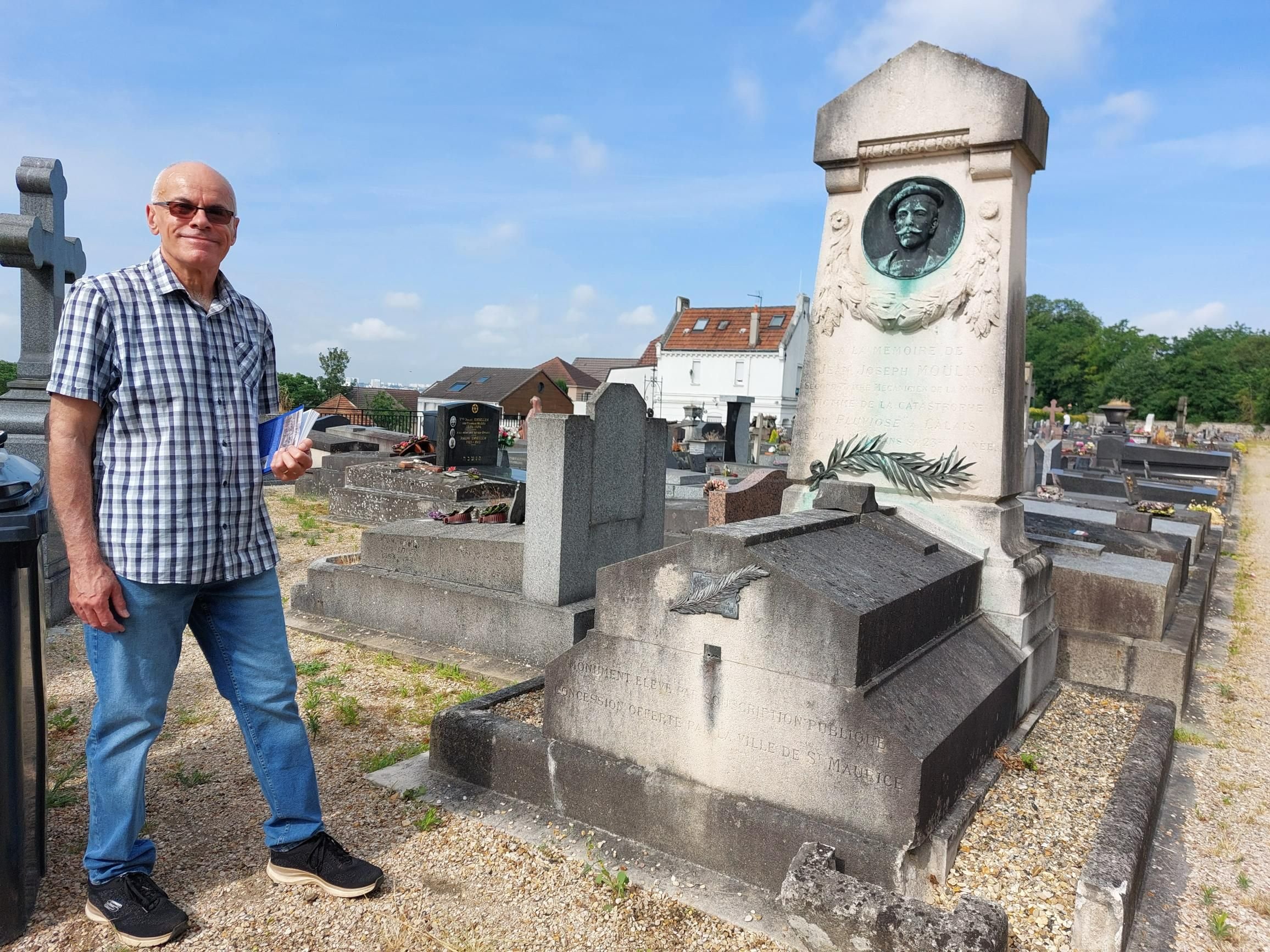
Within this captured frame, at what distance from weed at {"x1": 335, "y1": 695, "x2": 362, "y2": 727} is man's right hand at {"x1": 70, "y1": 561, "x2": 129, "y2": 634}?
6.88ft

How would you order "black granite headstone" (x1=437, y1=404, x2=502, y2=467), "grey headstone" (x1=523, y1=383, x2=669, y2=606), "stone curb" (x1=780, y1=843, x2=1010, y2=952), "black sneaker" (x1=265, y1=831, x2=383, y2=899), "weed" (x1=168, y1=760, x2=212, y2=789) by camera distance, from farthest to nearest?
"black granite headstone" (x1=437, y1=404, x2=502, y2=467) → "grey headstone" (x1=523, y1=383, x2=669, y2=606) → "weed" (x1=168, y1=760, x2=212, y2=789) → "black sneaker" (x1=265, y1=831, x2=383, y2=899) → "stone curb" (x1=780, y1=843, x2=1010, y2=952)

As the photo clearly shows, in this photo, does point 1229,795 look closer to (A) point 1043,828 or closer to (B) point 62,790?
(A) point 1043,828

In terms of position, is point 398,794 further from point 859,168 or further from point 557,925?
point 859,168

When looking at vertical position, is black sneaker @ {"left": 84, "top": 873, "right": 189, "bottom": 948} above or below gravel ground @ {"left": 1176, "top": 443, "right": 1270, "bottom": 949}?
above

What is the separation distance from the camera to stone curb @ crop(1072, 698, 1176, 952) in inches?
91.0

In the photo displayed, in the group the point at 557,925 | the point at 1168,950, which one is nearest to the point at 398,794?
the point at 557,925

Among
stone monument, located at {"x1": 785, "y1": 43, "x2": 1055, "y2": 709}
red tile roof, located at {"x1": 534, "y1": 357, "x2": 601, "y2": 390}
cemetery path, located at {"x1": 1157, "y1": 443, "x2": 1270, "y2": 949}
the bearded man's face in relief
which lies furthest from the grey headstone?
red tile roof, located at {"x1": 534, "y1": 357, "x2": 601, "y2": 390}

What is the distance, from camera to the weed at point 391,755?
3.59 m

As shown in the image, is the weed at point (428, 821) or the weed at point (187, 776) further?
the weed at point (187, 776)

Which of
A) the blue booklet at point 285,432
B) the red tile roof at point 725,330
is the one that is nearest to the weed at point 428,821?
the blue booklet at point 285,432

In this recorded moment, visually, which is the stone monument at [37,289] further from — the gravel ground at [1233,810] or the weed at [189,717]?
the gravel ground at [1233,810]

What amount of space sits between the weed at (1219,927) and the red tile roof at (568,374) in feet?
189

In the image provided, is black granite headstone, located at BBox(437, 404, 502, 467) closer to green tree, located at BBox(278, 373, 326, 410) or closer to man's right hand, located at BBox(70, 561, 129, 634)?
man's right hand, located at BBox(70, 561, 129, 634)

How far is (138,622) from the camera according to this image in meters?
2.25
